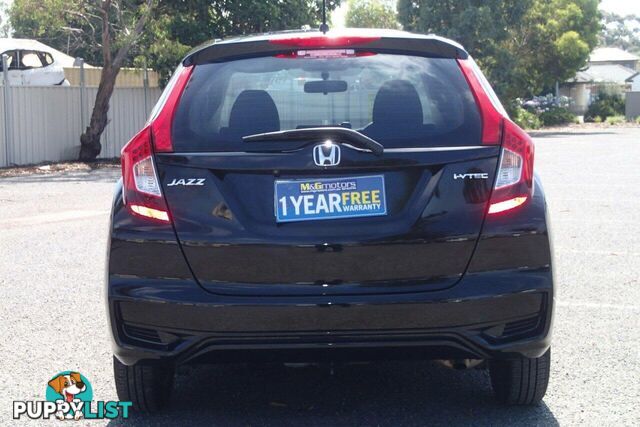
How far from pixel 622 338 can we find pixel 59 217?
8.39 meters

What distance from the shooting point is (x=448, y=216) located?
4.07 metres

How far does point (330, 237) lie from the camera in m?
4.01

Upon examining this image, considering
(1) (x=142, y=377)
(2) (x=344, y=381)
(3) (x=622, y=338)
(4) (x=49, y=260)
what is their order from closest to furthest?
1. (1) (x=142, y=377)
2. (2) (x=344, y=381)
3. (3) (x=622, y=338)
4. (4) (x=49, y=260)

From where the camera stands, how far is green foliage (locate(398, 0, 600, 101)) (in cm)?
4619

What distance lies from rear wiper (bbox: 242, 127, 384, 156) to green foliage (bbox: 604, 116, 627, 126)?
60387 mm

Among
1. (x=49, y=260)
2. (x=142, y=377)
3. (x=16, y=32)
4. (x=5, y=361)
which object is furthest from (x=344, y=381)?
(x=16, y=32)

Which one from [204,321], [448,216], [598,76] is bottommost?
[598,76]

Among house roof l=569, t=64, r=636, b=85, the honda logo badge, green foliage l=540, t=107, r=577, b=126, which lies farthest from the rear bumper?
house roof l=569, t=64, r=636, b=85

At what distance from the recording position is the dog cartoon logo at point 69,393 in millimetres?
4773

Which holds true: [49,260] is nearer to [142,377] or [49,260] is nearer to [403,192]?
[142,377]

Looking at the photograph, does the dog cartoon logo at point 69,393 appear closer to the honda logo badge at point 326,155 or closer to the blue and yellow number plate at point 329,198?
the blue and yellow number plate at point 329,198

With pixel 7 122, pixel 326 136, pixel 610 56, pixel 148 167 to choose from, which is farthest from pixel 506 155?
pixel 610 56

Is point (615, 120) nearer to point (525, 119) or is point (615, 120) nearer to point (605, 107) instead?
point (605, 107)

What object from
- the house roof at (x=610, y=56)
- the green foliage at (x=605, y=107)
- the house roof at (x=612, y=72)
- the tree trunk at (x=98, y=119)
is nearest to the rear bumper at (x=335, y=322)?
the tree trunk at (x=98, y=119)
